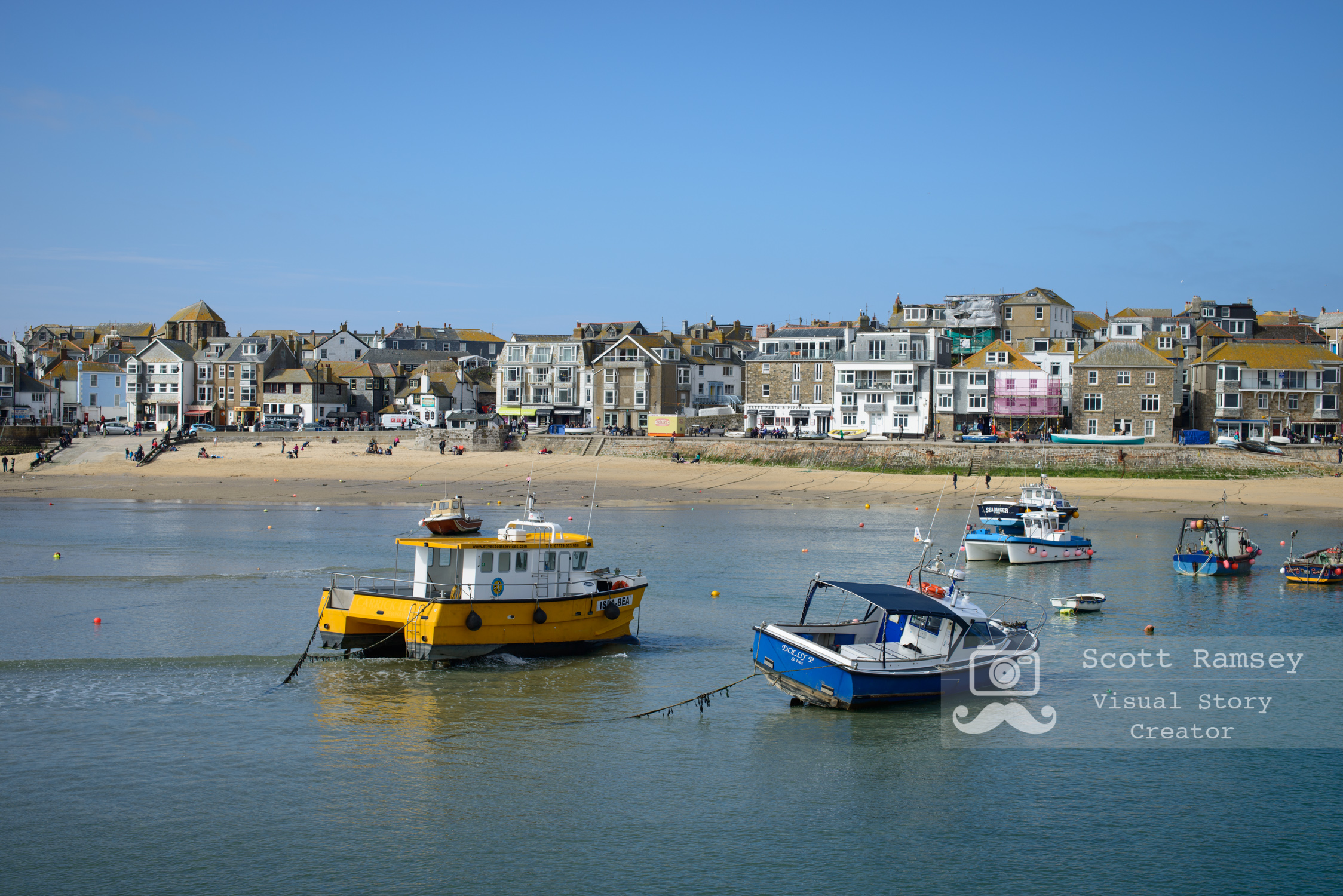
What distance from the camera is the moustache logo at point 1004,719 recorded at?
72.4 feet

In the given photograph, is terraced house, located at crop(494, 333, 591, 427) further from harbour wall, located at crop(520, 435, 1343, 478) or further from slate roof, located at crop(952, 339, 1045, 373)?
slate roof, located at crop(952, 339, 1045, 373)

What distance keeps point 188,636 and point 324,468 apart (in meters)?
45.6

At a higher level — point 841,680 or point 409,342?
point 409,342

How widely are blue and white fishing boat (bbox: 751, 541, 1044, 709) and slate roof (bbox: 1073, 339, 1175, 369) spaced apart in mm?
57574

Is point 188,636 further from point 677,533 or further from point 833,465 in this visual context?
point 833,465

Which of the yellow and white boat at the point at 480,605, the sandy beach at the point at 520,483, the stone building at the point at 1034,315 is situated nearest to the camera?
the yellow and white boat at the point at 480,605

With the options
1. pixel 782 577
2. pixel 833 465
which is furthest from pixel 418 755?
pixel 833 465

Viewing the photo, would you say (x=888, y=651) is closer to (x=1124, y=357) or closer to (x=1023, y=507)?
(x=1023, y=507)

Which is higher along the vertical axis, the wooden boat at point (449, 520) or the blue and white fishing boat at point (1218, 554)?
the wooden boat at point (449, 520)

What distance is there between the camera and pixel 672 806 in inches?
705

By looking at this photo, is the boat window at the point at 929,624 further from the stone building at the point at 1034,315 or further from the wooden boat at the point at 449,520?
the stone building at the point at 1034,315

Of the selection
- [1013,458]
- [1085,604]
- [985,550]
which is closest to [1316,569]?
[985,550]

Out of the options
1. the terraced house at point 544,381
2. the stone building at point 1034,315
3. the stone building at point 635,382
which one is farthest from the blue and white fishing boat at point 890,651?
the stone building at point 1034,315

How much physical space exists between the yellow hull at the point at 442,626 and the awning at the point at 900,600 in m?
6.95
